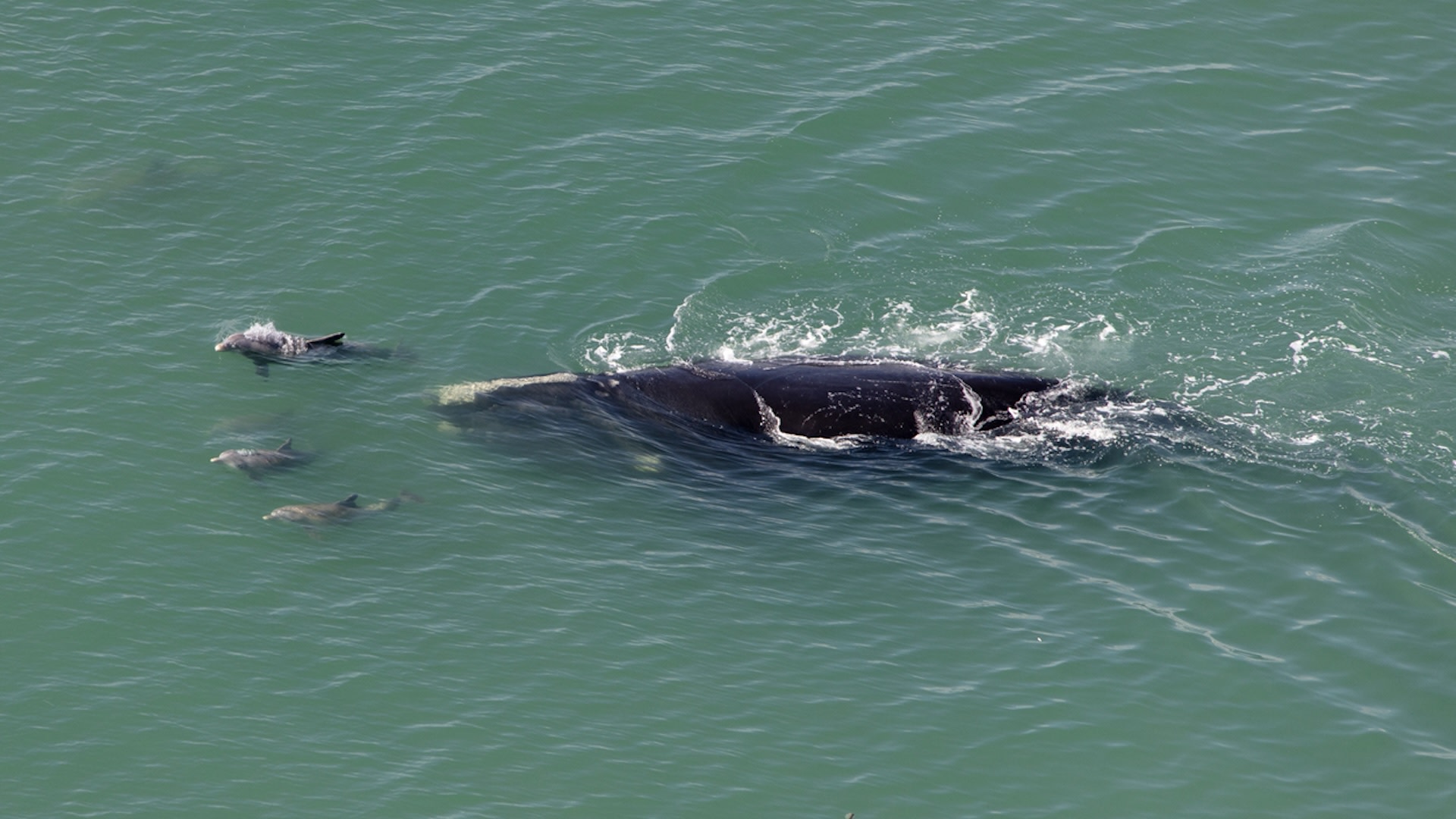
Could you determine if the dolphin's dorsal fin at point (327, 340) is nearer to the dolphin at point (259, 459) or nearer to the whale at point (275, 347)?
the whale at point (275, 347)

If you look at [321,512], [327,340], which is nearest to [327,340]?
[327,340]

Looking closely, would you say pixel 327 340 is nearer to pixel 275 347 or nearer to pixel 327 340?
pixel 327 340

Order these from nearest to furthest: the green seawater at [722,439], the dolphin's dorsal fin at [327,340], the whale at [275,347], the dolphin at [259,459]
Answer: the green seawater at [722,439]
the dolphin at [259,459]
the dolphin's dorsal fin at [327,340]
the whale at [275,347]

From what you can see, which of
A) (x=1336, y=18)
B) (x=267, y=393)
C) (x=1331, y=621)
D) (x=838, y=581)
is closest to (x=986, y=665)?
(x=838, y=581)

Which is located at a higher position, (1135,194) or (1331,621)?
(1135,194)

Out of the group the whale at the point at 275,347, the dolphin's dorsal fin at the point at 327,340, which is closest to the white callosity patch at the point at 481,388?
the dolphin's dorsal fin at the point at 327,340

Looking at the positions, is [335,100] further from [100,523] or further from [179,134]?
[100,523]

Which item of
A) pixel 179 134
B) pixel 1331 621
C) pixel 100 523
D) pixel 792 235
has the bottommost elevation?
pixel 1331 621
